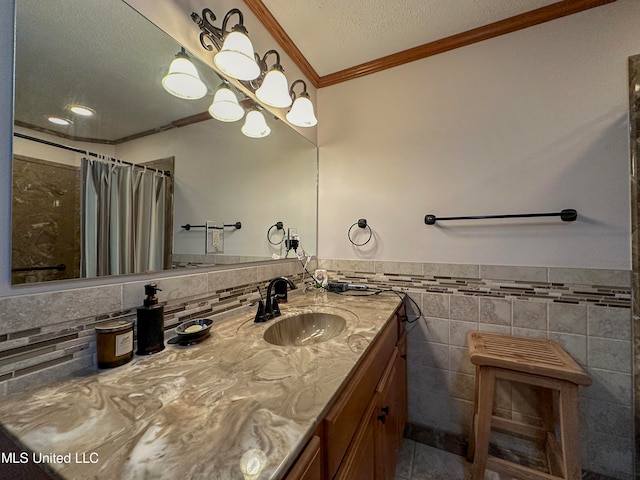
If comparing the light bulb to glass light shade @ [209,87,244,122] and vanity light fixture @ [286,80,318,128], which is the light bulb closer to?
vanity light fixture @ [286,80,318,128]

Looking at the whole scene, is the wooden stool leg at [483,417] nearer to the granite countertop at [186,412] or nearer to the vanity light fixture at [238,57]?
the granite countertop at [186,412]

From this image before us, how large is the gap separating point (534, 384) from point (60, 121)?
1.79 m

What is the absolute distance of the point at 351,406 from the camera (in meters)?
0.61

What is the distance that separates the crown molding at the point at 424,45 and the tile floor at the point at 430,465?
222 centimetres

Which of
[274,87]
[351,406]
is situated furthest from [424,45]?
[351,406]

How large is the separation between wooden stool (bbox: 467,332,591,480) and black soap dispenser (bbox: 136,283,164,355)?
118 cm

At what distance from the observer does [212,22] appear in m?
1.00

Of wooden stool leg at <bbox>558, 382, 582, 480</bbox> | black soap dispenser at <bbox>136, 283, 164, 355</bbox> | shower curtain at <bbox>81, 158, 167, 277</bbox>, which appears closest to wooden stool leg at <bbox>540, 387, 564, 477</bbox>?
wooden stool leg at <bbox>558, 382, 582, 480</bbox>

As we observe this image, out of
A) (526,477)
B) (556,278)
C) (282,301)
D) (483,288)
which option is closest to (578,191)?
(556,278)

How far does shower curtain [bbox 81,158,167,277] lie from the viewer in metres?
0.68

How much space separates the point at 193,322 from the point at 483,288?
139 cm

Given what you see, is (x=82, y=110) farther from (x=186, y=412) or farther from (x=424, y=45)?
(x=424, y=45)

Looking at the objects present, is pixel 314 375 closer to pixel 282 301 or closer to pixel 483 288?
pixel 282 301

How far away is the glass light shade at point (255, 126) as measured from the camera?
1252mm
